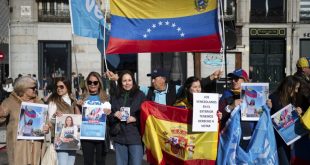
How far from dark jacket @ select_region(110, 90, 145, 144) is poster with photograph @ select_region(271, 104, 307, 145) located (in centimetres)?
178

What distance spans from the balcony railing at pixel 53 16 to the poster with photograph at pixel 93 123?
1997 cm

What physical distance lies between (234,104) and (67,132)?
2.18 metres

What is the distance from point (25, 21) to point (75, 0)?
743 inches

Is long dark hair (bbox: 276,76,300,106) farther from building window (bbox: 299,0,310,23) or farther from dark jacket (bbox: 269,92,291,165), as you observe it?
building window (bbox: 299,0,310,23)

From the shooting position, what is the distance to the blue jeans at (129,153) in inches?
238

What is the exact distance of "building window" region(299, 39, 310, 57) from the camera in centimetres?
2597

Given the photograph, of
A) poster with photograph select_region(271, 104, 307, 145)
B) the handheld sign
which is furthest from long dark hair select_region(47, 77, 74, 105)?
poster with photograph select_region(271, 104, 307, 145)

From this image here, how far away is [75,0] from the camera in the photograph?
712 cm

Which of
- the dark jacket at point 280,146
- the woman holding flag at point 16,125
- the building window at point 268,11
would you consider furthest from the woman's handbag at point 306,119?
the building window at point 268,11

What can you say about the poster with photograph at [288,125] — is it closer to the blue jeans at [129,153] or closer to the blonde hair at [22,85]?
the blue jeans at [129,153]

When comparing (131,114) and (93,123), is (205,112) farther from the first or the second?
(93,123)

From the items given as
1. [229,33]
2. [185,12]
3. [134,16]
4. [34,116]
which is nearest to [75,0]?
[134,16]

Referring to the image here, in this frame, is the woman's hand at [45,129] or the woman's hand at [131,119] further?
the woman's hand at [131,119]

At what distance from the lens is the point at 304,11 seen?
26.2m
